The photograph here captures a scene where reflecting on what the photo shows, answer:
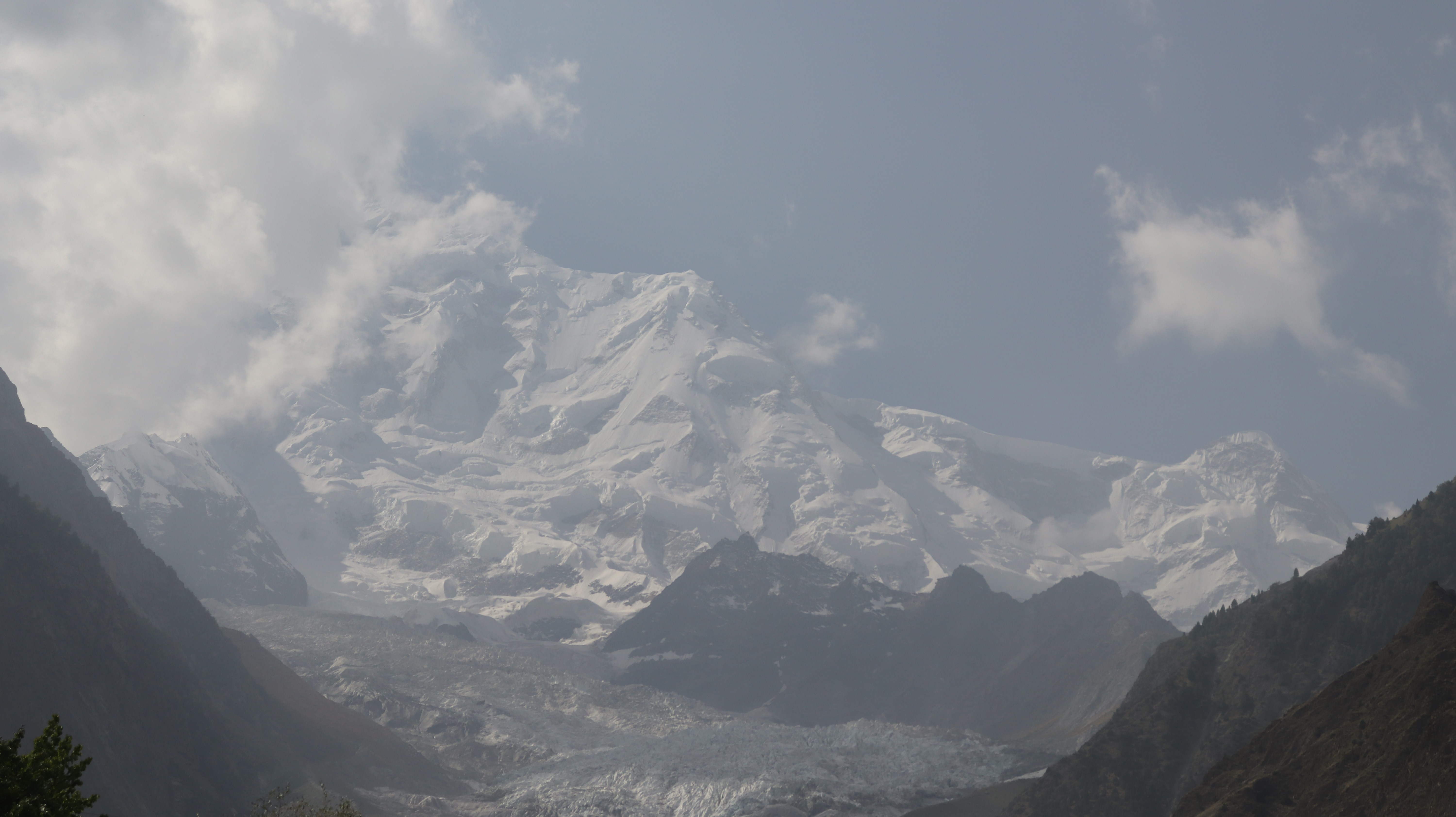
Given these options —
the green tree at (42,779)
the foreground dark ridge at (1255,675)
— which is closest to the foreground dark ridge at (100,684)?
the foreground dark ridge at (1255,675)

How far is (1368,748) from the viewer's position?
103 metres

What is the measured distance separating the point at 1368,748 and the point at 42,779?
101 meters

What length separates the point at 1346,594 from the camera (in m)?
159

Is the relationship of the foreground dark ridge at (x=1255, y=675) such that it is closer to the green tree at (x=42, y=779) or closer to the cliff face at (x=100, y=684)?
the cliff face at (x=100, y=684)

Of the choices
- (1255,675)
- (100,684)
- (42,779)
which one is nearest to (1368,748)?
(1255,675)

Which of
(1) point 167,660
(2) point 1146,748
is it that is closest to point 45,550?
(1) point 167,660

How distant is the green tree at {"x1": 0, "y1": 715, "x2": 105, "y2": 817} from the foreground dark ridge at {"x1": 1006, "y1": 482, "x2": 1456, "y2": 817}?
13513 cm

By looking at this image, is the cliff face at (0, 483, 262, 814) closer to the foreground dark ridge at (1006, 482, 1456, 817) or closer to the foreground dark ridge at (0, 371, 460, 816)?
the foreground dark ridge at (0, 371, 460, 816)

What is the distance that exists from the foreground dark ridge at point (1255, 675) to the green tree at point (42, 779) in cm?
13513

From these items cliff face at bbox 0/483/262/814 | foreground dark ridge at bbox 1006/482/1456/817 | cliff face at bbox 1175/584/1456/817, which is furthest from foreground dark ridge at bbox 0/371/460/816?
cliff face at bbox 1175/584/1456/817

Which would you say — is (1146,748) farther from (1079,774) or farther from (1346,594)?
(1346,594)

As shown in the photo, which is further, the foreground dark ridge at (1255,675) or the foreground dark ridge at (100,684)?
the foreground dark ridge at (100,684)

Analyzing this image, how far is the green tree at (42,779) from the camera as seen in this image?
37062mm

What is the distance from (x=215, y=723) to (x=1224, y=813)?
516ft
